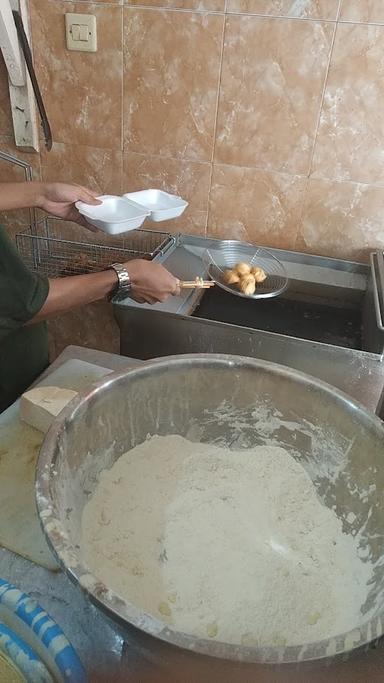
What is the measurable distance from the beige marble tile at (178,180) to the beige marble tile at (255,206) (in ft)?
0.11

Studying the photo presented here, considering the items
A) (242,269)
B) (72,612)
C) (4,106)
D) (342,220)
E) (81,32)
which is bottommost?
(72,612)

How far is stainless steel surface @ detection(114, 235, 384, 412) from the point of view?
3.74ft

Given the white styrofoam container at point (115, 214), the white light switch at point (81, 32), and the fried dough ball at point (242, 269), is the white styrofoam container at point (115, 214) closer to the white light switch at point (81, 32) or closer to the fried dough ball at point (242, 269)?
the fried dough ball at point (242, 269)

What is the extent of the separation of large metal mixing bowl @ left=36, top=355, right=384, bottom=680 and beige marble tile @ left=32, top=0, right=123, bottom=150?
1.07 meters

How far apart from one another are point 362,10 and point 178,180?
2.14 feet

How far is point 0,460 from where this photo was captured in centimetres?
80

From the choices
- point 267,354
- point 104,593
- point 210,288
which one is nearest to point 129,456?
point 104,593

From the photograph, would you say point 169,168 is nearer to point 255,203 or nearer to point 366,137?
point 255,203

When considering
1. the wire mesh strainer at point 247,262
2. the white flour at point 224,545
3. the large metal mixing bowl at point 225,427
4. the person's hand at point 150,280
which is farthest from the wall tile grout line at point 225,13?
the white flour at point 224,545

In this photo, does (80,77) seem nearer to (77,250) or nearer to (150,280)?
(77,250)

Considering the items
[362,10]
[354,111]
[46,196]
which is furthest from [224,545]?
[362,10]

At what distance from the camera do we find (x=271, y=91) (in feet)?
4.60

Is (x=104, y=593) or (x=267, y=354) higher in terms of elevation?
(x=104, y=593)

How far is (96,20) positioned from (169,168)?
443mm
